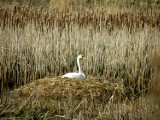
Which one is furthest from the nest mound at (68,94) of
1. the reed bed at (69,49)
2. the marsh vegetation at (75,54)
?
the reed bed at (69,49)

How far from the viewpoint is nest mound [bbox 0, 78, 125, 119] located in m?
5.05

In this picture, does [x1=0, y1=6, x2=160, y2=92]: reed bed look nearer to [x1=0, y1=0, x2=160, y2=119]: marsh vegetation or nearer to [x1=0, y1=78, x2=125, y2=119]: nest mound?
[x1=0, y1=0, x2=160, y2=119]: marsh vegetation

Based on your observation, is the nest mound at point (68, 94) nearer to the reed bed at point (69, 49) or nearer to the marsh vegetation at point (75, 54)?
the marsh vegetation at point (75, 54)

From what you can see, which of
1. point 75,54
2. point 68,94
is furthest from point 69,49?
point 68,94

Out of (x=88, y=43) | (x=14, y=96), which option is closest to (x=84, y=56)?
(x=88, y=43)

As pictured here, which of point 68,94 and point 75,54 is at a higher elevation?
point 75,54

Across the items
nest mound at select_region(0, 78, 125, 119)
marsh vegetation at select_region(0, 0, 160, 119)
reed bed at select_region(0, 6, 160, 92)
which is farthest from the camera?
reed bed at select_region(0, 6, 160, 92)

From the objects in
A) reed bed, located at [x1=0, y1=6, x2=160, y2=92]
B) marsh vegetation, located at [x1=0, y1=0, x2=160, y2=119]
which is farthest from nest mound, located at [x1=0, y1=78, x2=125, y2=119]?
reed bed, located at [x1=0, y1=6, x2=160, y2=92]

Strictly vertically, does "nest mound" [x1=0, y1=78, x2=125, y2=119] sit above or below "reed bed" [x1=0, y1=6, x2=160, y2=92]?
below

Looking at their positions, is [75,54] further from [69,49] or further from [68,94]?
[68,94]

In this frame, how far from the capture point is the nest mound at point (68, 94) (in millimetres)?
5047

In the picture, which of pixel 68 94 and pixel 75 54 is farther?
pixel 75 54

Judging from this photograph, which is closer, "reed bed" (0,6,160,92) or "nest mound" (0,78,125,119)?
"nest mound" (0,78,125,119)

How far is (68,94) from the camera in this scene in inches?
232
